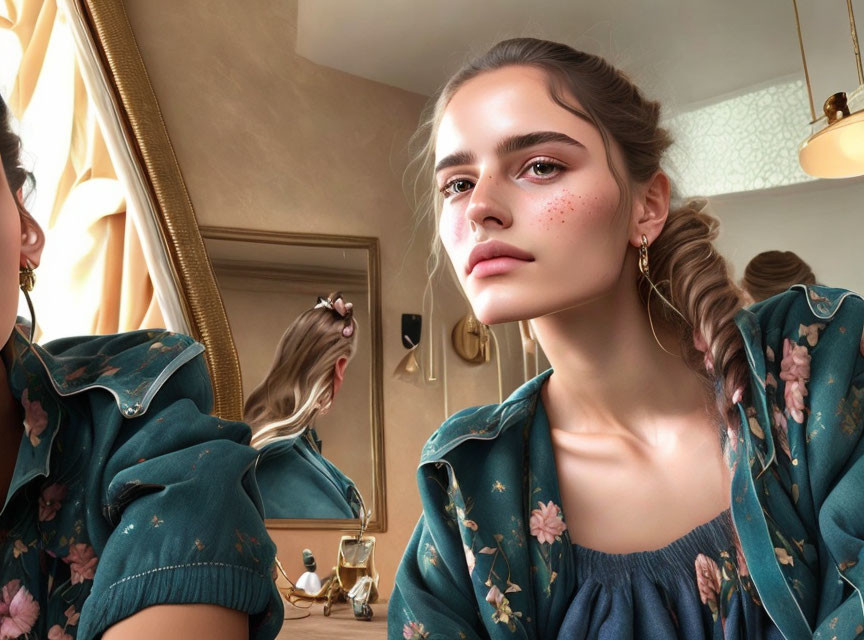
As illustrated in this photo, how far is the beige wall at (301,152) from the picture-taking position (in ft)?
5.10

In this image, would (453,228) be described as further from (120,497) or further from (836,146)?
(836,146)

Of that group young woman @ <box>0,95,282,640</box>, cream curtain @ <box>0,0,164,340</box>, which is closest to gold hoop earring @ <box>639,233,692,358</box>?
young woman @ <box>0,95,282,640</box>

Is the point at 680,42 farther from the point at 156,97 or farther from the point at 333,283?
the point at 156,97

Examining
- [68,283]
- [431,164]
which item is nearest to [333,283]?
[68,283]

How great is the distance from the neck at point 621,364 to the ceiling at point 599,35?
94cm

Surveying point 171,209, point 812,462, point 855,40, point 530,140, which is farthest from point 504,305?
point 855,40

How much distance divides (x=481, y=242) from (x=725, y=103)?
1184mm

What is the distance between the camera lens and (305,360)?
152 cm

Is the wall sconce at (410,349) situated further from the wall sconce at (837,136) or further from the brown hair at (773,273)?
the wall sconce at (837,136)

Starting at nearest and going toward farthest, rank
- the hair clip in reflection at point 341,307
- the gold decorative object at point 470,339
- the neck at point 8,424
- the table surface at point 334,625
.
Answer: the neck at point 8,424 → the table surface at point 334,625 → the hair clip in reflection at point 341,307 → the gold decorative object at point 470,339

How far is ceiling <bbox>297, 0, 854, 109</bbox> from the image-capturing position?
1678mm

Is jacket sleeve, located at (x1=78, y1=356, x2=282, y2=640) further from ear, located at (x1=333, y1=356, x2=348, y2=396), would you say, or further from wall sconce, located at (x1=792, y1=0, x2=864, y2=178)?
wall sconce, located at (x1=792, y1=0, x2=864, y2=178)

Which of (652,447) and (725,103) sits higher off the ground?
(725,103)

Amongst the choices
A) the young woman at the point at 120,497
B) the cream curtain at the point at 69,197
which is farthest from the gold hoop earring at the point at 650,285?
the cream curtain at the point at 69,197
